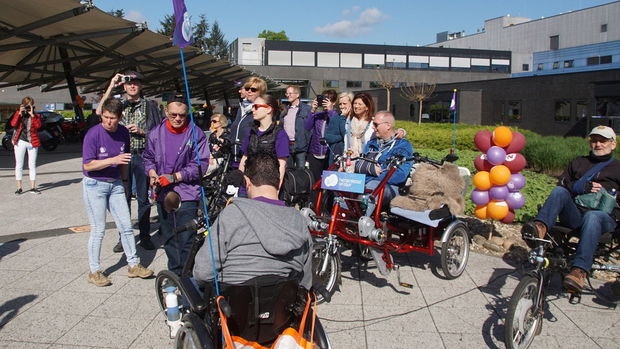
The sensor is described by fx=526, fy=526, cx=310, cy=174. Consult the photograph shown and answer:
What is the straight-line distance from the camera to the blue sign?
4.92m

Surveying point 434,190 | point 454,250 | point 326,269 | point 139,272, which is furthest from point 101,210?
point 454,250

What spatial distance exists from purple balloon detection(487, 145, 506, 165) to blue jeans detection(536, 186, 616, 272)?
1341mm

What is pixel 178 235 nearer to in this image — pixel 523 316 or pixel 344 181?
pixel 344 181

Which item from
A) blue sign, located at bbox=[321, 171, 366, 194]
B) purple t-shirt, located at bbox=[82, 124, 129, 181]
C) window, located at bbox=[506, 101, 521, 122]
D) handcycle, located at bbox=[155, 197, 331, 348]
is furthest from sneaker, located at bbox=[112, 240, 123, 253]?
window, located at bbox=[506, 101, 521, 122]

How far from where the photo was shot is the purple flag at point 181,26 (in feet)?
10.5

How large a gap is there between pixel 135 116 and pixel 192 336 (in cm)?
397

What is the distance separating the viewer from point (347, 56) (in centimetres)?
6222

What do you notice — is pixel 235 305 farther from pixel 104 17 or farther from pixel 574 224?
pixel 104 17

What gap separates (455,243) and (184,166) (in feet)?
9.97

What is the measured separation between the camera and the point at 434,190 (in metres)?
5.54

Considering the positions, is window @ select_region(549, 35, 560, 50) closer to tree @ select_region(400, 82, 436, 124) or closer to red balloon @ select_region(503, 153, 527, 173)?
tree @ select_region(400, 82, 436, 124)

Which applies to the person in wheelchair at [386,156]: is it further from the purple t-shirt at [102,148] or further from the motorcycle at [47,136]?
the motorcycle at [47,136]

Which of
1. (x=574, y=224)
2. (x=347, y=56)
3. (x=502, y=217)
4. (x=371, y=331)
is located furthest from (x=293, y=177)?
(x=347, y=56)

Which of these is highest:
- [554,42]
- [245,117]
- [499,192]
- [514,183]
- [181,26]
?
[554,42]
